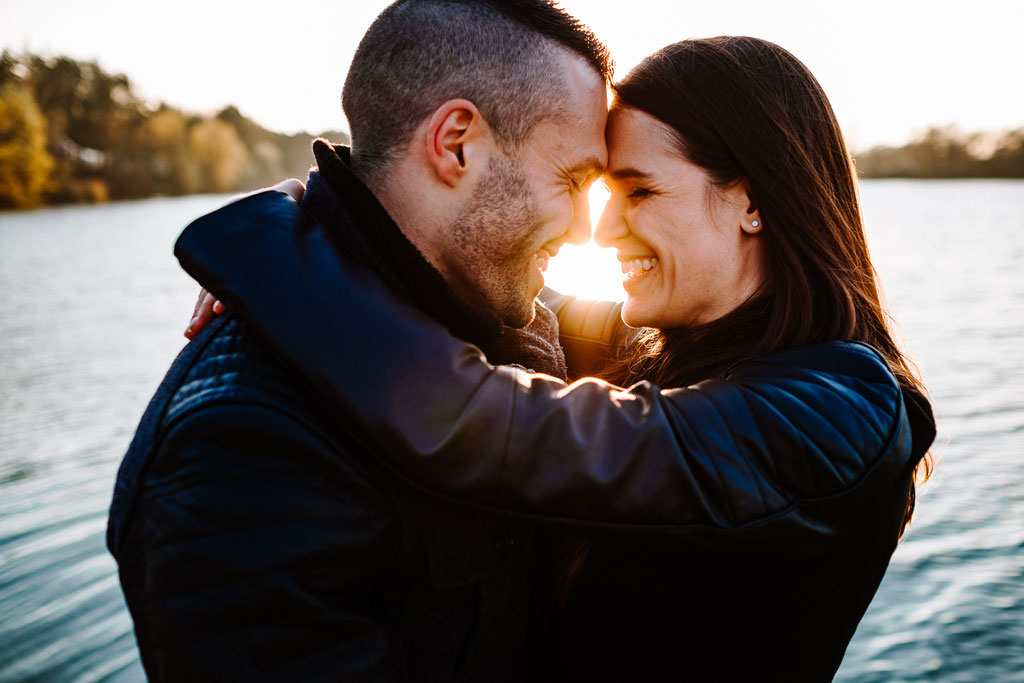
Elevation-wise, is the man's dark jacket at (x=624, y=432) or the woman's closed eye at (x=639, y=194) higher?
the woman's closed eye at (x=639, y=194)

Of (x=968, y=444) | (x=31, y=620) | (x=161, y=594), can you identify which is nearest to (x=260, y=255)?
(x=161, y=594)

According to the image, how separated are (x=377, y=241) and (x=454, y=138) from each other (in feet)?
1.70

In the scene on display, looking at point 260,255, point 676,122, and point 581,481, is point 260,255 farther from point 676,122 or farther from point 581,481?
point 676,122

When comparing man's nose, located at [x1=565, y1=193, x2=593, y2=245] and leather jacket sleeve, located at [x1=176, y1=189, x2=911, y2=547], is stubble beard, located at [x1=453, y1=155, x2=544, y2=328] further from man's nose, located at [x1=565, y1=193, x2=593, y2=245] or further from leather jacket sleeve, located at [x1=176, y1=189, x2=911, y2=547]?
leather jacket sleeve, located at [x1=176, y1=189, x2=911, y2=547]

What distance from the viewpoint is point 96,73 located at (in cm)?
6109

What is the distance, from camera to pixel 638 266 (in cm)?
254

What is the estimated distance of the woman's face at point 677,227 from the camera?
87.9 inches

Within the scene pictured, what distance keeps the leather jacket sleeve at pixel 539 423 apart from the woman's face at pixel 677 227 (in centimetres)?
79

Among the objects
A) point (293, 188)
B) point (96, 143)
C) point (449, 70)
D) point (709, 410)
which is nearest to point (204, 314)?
point (293, 188)

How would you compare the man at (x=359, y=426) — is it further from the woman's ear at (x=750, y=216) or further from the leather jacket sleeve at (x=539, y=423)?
the woman's ear at (x=750, y=216)

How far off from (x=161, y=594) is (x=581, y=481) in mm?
815

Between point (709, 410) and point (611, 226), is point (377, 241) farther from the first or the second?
point (611, 226)

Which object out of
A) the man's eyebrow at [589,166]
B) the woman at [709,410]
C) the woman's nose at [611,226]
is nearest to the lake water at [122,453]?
the woman at [709,410]

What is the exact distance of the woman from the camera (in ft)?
4.56
